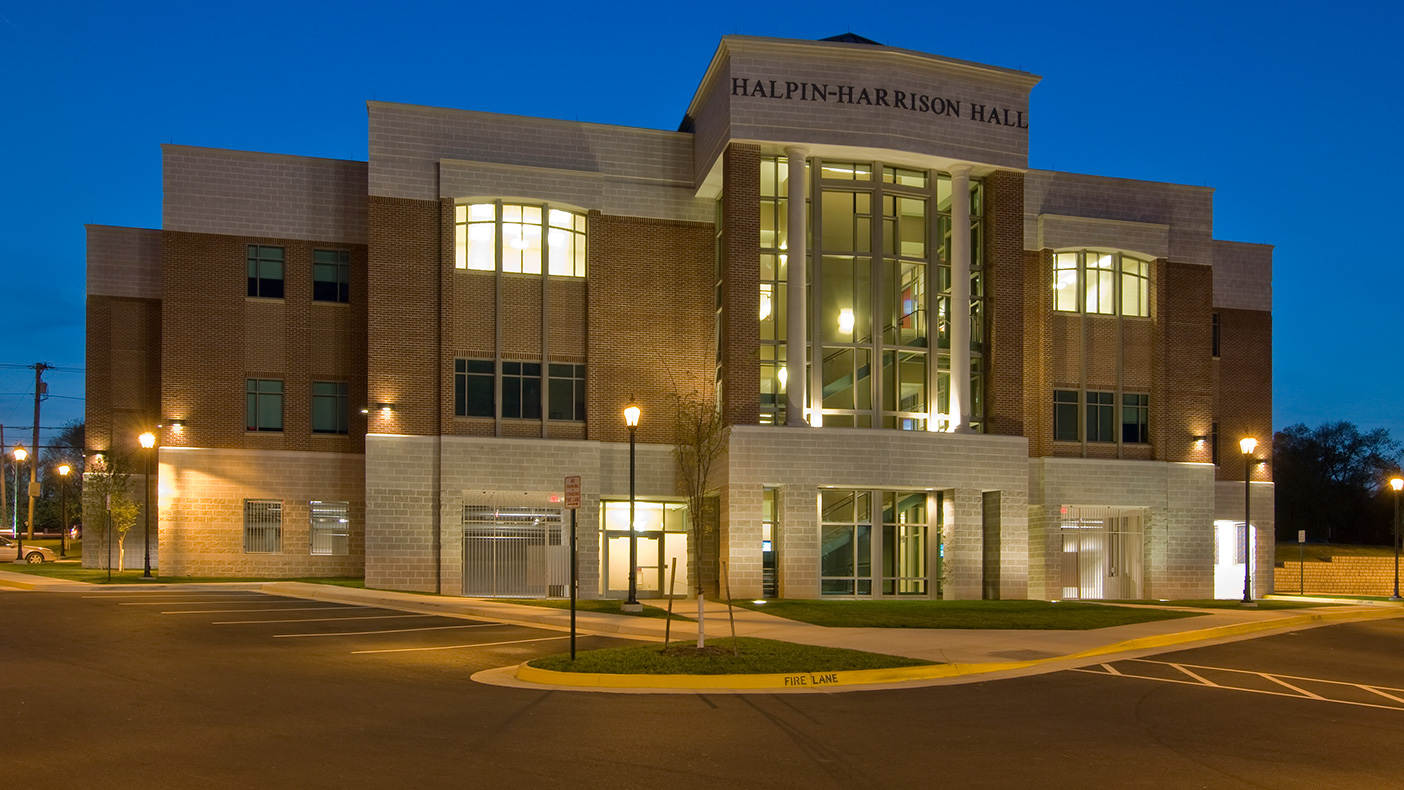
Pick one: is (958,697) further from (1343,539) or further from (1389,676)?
(1343,539)

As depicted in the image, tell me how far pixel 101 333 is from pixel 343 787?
122 ft

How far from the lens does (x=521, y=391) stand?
36.3 m

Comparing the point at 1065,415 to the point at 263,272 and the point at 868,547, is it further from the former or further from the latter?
the point at 263,272

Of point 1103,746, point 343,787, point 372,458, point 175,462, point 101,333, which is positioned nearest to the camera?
point 343,787

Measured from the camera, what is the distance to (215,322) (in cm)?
3897

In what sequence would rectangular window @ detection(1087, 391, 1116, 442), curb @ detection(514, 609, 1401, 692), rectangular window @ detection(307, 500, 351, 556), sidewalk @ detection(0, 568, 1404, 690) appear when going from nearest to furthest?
1. curb @ detection(514, 609, 1401, 692)
2. sidewalk @ detection(0, 568, 1404, 690)
3. rectangular window @ detection(307, 500, 351, 556)
4. rectangular window @ detection(1087, 391, 1116, 442)

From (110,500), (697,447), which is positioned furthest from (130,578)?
(697,447)

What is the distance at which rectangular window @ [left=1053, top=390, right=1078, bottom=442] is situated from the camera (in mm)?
39750

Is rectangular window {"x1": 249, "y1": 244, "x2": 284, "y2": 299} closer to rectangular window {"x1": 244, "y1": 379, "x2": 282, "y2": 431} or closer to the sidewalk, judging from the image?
rectangular window {"x1": 244, "y1": 379, "x2": 282, "y2": 431}

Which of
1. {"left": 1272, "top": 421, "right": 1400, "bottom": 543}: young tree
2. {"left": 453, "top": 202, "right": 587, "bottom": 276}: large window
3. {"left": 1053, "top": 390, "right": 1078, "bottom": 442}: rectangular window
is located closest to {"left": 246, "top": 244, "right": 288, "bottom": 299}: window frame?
{"left": 453, "top": 202, "right": 587, "bottom": 276}: large window

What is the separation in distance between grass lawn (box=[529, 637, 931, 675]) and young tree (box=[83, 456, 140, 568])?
2700 cm

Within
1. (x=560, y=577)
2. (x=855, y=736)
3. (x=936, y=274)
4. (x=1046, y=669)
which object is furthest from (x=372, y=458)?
(x=855, y=736)

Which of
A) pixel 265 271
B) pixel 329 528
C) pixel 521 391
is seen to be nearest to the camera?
pixel 521 391

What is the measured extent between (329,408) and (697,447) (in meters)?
14.2
